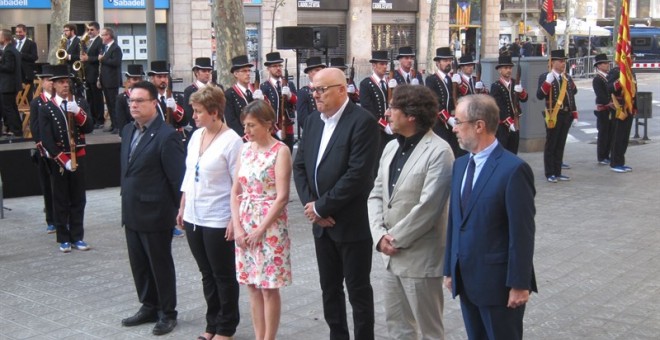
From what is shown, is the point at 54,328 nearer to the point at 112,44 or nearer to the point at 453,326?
the point at 453,326

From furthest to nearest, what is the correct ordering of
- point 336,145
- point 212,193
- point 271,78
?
point 271,78, point 212,193, point 336,145

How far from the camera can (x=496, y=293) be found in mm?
4746

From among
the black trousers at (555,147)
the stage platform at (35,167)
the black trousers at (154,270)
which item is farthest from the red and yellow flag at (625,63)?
the black trousers at (154,270)

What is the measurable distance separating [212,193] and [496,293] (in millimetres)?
2490

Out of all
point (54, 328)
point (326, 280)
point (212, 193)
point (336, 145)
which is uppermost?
point (336, 145)

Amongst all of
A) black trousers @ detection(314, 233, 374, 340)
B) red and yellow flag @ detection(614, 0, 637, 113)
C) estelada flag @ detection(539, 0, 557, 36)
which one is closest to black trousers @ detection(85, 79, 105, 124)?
estelada flag @ detection(539, 0, 557, 36)

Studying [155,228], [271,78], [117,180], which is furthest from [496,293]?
[117,180]

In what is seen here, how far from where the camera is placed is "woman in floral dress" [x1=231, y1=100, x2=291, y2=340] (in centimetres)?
609

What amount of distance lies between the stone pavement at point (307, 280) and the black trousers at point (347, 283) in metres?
0.73

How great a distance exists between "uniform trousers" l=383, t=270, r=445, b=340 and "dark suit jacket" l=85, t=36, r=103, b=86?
13744 millimetres

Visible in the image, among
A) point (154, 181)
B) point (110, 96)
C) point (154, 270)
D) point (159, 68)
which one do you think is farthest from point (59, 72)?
point (110, 96)

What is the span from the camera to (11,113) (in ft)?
53.1

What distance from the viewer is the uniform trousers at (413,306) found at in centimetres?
535

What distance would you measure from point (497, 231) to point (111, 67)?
45.3 feet
